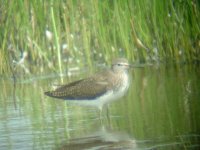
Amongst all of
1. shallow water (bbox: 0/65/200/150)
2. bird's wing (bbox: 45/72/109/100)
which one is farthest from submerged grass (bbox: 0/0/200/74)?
bird's wing (bbox: 45/72/109/100)

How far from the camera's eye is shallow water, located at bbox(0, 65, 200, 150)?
8.13 meters

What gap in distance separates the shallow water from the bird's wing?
0.24 meters

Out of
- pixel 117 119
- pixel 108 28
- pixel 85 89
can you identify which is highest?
pixel 108 28

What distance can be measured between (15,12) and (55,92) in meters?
2.45

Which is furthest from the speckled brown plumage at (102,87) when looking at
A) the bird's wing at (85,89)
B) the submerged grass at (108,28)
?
the submerged grass at (108,28)

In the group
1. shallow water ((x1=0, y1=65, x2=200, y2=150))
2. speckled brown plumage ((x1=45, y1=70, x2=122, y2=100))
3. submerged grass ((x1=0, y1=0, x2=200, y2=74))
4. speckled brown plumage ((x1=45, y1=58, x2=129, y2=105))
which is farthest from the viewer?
submerged grass ((x1=0, y1=0, x2=200, y2=74))

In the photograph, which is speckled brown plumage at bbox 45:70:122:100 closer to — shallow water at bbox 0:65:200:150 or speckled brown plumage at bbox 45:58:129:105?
speckled brown plumage at bbox 45:58:129:105

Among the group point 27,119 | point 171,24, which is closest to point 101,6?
point 171,24

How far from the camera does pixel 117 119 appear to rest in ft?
31.2

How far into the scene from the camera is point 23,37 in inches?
528

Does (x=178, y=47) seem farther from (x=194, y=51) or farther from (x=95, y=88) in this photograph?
(x=95, y=88)

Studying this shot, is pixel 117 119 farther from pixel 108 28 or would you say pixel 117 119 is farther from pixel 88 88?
pixel 108 28

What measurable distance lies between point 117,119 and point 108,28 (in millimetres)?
3139

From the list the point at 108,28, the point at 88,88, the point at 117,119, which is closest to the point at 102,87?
the point at 88,88
